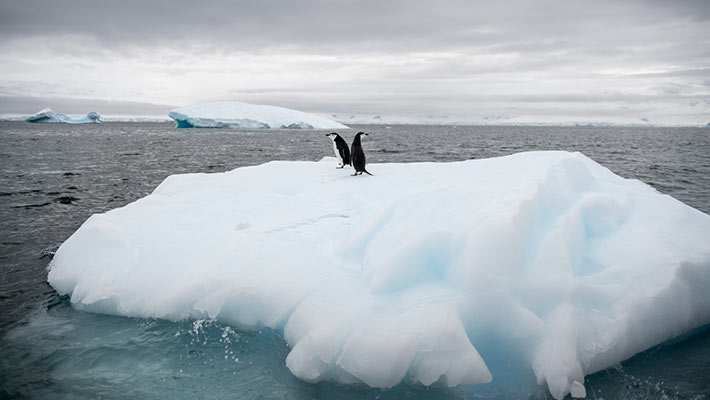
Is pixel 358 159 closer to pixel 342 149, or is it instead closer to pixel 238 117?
pixel 342 149

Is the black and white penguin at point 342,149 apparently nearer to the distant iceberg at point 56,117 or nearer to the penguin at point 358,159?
the penguin at point 358,159

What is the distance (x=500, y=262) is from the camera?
122 inches

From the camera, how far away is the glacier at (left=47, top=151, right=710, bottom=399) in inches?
111

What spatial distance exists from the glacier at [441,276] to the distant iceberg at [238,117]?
72265mm

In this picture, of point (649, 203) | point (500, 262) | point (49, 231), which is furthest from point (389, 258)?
point (49, 231)

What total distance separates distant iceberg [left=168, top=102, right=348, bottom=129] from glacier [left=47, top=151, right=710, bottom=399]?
7226 cm

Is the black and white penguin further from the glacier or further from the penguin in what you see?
the glacier

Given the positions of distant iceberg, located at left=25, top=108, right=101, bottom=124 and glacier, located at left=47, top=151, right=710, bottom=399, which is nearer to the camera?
glacier, located at left=47, top=151, right=710, bottom=399

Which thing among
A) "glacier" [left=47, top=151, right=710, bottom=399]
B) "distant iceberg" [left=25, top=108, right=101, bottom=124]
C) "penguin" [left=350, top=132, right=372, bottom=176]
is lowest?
"glacier" [left=47, top=151, right=710, bottom=399]

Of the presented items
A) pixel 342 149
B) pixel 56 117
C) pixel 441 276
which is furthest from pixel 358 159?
pixel 56 117

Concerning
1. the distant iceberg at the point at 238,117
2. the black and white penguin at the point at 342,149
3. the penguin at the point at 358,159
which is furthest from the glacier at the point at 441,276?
the distant iceberg at the point at 238,117

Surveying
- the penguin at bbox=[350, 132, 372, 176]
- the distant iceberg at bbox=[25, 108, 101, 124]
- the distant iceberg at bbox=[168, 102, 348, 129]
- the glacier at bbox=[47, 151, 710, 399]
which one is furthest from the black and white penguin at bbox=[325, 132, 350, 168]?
the distant iceberg at bbox=[25, 108, 101, 124]

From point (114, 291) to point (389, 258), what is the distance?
2665 millimetres

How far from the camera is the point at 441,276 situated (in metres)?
3.38
